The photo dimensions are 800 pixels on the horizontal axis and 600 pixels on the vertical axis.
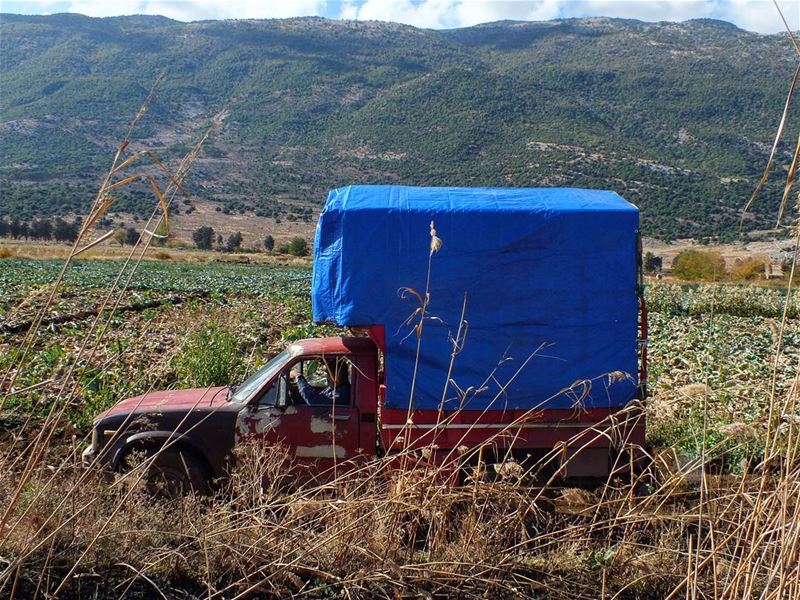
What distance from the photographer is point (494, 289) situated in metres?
7.54

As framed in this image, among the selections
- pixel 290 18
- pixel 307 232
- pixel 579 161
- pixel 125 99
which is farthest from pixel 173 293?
pixel 290 18

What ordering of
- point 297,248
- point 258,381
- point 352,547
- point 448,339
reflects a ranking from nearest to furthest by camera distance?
point 352,547 → point 448,339 → point 258,381 → point 297,248

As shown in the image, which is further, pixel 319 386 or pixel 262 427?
pixel 319 386

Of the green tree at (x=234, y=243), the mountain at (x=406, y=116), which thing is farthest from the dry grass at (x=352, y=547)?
the green tree at (x=234, y=243)

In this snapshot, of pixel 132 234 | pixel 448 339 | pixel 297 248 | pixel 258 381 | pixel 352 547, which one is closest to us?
pixel 352 547

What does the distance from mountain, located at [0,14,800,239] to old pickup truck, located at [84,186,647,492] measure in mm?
59075

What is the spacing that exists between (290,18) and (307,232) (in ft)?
363

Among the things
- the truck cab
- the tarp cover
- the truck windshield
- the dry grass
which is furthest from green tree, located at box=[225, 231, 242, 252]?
the dry grass

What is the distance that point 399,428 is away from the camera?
24.0 feet

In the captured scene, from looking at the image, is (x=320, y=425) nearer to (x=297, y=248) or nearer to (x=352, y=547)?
(x=352, y=547)

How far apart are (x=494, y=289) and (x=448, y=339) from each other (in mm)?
634

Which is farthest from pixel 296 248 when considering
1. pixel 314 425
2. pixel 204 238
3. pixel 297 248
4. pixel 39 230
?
pixel 314 425

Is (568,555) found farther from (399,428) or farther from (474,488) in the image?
(399,428)

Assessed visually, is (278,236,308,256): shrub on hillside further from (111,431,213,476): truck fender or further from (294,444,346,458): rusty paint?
(294,444,346,458): rusty paint
